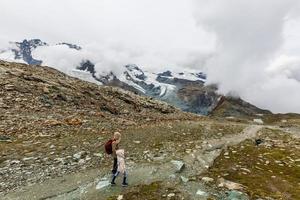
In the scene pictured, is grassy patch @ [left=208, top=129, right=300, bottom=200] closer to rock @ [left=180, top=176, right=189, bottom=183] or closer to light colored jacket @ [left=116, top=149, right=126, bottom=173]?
rock @ [left=180, top=176, right=189, bottom=183]

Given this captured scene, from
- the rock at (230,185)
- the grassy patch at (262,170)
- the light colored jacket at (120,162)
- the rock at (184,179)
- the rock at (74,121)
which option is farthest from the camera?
the rock at (74,121)

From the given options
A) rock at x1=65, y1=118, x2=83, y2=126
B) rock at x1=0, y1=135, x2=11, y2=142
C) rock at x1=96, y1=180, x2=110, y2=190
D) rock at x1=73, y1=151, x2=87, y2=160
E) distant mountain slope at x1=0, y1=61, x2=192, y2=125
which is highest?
distant mountain slope at x1=0, y1=61, x2=192, y2=125

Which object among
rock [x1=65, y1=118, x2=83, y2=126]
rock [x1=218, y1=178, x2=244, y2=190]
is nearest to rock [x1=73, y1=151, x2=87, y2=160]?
rock [x1=218, y1=178, x2=244, y2=190]

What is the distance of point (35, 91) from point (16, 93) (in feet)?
12.3

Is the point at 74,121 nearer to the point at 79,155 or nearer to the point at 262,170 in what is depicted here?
the point at 79,155

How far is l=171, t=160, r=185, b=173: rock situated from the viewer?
82.8ft

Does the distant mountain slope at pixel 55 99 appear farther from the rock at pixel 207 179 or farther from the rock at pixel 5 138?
the rock at pixel 207 179

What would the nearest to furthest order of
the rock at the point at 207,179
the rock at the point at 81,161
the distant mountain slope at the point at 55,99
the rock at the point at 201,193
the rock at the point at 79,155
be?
the rock at the point at 201,193
the rock at the point at 207,179
the rock at the point at 81,161
the rock at the point at 79,155
the distant mountain slope at the point at 55,99

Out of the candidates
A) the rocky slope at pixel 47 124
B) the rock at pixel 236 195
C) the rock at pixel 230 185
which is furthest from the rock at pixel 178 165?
the rocky slope at pixel 47 124

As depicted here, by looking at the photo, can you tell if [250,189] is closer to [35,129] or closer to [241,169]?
[241,169]

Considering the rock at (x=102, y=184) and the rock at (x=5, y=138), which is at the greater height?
the rock at (x=5, y=138)

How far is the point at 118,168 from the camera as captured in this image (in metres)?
22.4

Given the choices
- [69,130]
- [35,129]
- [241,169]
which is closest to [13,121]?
[35,129]

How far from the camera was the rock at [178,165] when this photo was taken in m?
25.2
